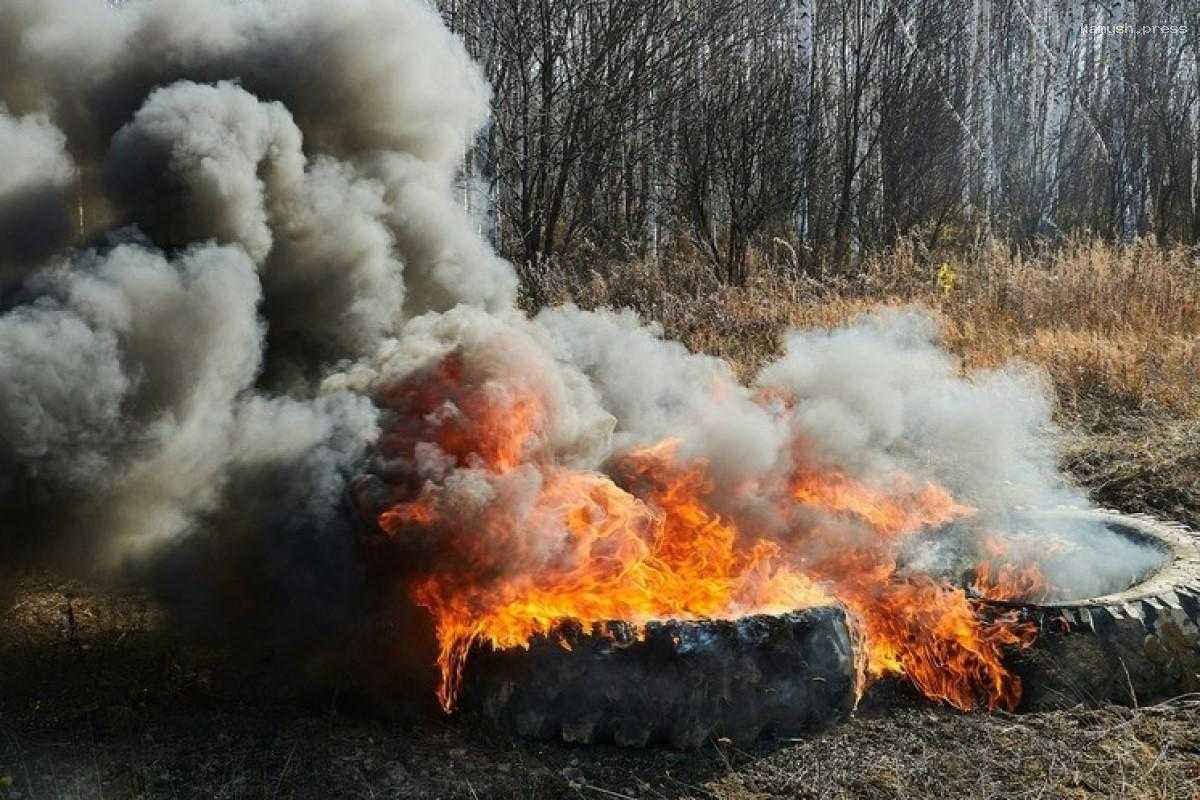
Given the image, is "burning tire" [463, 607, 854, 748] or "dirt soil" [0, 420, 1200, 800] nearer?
"dirt soil" [0, 420, 1200, 800]

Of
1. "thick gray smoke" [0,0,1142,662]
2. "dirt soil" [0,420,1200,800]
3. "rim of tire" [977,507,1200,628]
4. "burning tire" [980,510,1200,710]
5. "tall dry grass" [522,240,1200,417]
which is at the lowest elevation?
"dirt soil" [0,420,1200,800]

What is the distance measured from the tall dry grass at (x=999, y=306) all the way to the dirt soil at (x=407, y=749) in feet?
17.8

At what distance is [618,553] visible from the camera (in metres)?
4.91

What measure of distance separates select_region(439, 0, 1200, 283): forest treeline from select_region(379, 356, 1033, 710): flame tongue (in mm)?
9080

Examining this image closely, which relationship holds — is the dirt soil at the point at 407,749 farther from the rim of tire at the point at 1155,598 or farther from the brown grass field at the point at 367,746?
the rim of tire at the point at 1155,598

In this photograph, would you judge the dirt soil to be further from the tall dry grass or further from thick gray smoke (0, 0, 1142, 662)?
the tall dry grass

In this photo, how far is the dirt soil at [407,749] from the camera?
4234mm

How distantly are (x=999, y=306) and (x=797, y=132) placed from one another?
20.0 ft

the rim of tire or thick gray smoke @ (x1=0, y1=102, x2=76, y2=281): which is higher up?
thick gray smoke @ (x1=0, y1=102, x2=76, y2=281)

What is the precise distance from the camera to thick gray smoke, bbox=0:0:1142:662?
4.48 m

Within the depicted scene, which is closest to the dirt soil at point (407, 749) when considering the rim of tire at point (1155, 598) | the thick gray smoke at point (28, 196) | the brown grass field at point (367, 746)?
the brown grass field at point (367, 746)

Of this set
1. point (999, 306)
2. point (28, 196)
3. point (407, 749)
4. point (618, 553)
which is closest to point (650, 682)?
point (618, 553)

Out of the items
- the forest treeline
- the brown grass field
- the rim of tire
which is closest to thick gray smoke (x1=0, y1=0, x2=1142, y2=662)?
the brown grass field

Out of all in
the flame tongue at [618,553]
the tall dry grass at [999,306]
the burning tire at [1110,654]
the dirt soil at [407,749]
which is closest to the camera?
the dirt soil at [407,749]
